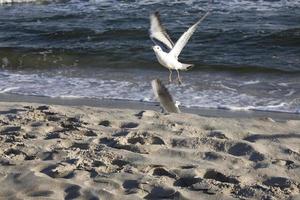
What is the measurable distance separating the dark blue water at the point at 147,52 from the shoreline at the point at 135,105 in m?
0.16

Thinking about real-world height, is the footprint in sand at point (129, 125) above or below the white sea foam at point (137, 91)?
above

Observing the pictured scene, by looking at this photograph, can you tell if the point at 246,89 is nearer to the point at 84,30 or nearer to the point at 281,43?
the point at 281,43

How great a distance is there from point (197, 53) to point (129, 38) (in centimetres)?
213

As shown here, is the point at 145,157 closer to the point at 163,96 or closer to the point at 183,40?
the point at 163,96

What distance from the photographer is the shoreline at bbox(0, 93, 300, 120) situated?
21.0 feet

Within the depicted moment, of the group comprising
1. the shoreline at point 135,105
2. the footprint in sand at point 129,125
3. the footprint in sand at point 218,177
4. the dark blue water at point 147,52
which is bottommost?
the dark blue water at point 147,52

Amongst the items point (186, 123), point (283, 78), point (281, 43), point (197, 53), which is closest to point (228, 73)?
point (283, 78)

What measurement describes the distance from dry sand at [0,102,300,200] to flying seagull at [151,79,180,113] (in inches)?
7.9

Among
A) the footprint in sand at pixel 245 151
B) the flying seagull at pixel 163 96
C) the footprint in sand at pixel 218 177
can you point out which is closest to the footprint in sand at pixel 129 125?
the flying seagull at pixel 163 96

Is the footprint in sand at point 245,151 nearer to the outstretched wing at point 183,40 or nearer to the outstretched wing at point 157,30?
the outstretched wing at point 183,40

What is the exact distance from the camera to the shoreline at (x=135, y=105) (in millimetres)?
6391

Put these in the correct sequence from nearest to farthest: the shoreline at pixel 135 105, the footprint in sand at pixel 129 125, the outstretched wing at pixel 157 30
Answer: the footprint in sand at pixel 129 125 < the outstretched wing at pixel 157 30 < the shoreline at pixel 135 105

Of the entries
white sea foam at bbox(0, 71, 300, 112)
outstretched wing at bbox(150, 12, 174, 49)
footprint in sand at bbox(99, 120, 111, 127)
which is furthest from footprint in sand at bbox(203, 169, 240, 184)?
white sea foam at bbox(0, 71, 300, 112)

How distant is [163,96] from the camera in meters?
5.65
